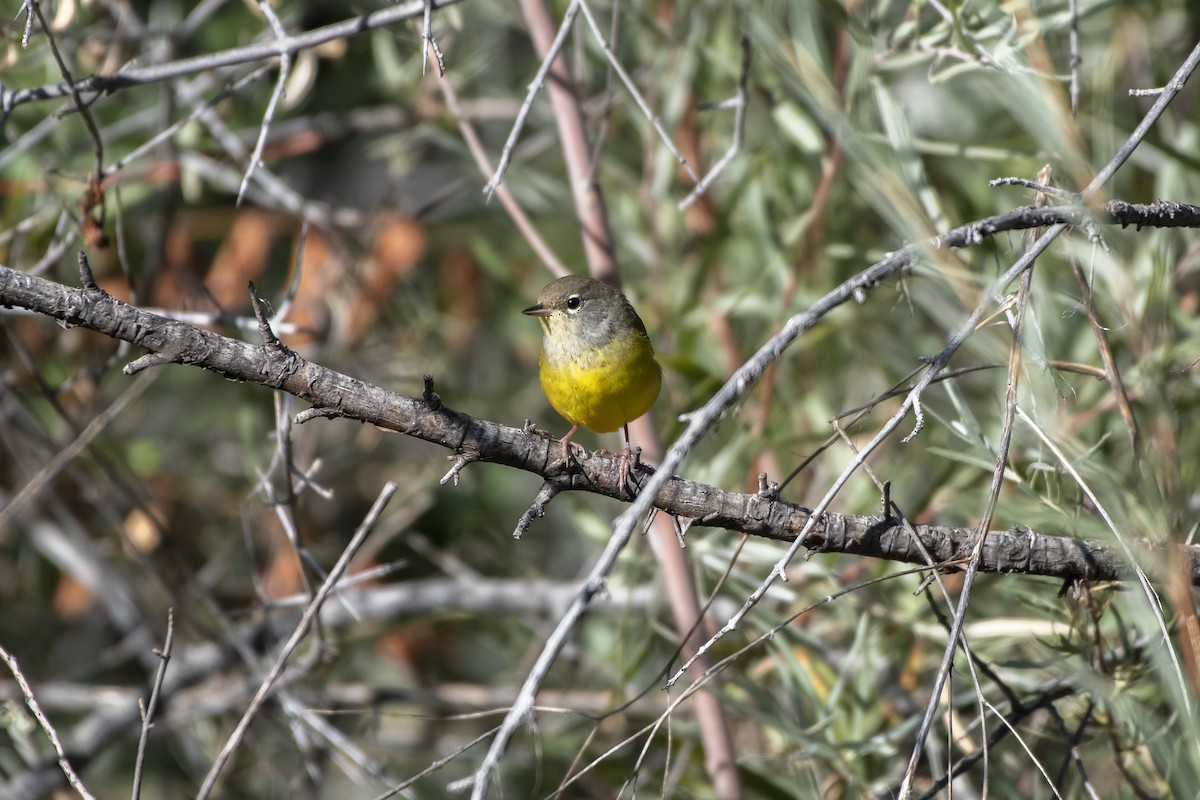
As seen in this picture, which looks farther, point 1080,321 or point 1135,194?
point 1135,194

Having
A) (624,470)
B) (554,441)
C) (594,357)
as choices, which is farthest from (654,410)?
(554,441)

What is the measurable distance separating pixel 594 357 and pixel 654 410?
1.04 m

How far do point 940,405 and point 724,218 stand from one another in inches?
50.6

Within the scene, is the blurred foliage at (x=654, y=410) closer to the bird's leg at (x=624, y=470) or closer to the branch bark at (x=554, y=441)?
the branch bark at (x=554, y=441)

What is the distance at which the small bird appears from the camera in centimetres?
352

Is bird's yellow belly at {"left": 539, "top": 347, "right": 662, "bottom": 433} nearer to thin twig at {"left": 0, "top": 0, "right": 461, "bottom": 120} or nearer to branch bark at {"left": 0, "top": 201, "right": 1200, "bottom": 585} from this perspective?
branch bark at {"left": 0, "top": 201, "right": 1200, "bottom": 585}

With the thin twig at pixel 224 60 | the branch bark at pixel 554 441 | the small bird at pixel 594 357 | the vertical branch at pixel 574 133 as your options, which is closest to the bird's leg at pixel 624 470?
the branch bark at pixel 554 441

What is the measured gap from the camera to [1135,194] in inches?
187

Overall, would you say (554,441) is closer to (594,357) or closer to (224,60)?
(594,357)

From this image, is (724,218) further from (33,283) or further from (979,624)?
(33,283)

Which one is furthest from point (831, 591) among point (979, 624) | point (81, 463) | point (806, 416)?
point (81, 463)

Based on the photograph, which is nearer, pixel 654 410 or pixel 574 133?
pixel 574 133

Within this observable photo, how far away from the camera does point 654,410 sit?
460 cm

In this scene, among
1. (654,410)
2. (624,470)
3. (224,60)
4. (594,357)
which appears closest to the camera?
(624,470)
